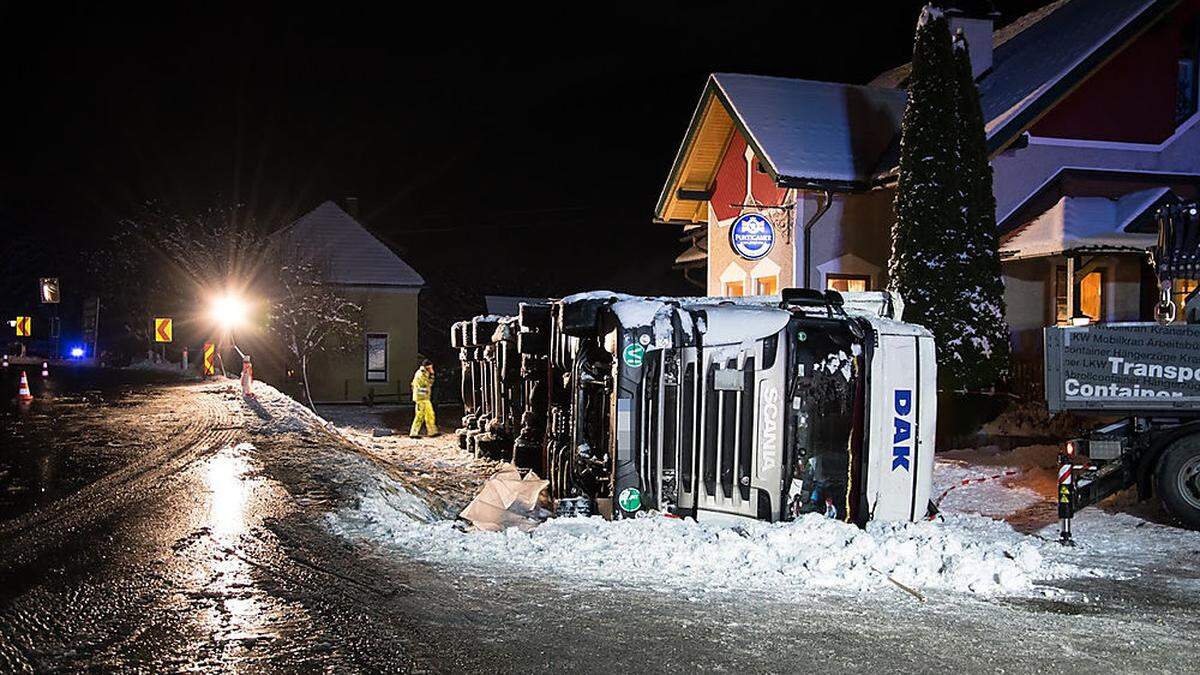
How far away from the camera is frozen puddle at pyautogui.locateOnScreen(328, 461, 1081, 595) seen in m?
7.87

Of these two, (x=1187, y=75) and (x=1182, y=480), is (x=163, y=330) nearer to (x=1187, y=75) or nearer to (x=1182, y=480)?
(x=1187, y=75)

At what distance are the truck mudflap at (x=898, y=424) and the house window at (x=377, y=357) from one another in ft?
107

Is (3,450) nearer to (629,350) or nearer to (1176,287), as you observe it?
(629,350)

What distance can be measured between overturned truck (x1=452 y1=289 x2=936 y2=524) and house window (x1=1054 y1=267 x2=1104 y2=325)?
12228 mm

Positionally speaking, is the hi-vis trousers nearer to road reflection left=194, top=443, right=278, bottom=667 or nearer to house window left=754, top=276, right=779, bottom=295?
house window left=754, top=276, right=779, bottom=295

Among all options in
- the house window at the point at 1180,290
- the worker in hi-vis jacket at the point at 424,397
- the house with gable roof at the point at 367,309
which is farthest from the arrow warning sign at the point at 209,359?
the house window at the point at 1180,290

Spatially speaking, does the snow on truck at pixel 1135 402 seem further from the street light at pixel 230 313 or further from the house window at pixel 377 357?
the house window at pixel 377 357

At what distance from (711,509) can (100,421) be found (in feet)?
40.6

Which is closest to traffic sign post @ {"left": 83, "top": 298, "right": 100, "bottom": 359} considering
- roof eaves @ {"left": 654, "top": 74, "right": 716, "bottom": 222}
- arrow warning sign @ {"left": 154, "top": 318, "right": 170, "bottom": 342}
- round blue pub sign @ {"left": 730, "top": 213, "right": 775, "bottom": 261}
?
arrow warning sign @ {"left": 154, "top": 318, "right": 170, "bottom": 342}

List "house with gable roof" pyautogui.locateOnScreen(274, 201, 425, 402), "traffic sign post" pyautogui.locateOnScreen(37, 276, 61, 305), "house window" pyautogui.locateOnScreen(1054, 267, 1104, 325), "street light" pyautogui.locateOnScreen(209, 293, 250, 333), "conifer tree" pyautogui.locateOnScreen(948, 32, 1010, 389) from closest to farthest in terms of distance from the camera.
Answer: "conifer tree" pyautogui.locateOnScreen(948, 32, 1010, 389)
"house window" pyautogui.locateOnScreen(1054, 267, 1104, 325)
"street light" pyautogui.locateOnScreen(209, 293, 250, 333)
"house with gable roof" pyautogui.locateOnScreen(274, 201, 425, 402)
"traffic sign post" pyautogui.locateOnScreen(37, 276, 61, 305)

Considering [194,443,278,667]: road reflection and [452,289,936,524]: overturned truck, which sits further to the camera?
[452,289,936,524]: overturned truck

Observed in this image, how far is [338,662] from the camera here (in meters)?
5.87

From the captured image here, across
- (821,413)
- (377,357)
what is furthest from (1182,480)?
(377,357)

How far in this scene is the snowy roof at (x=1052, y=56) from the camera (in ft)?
63.1
